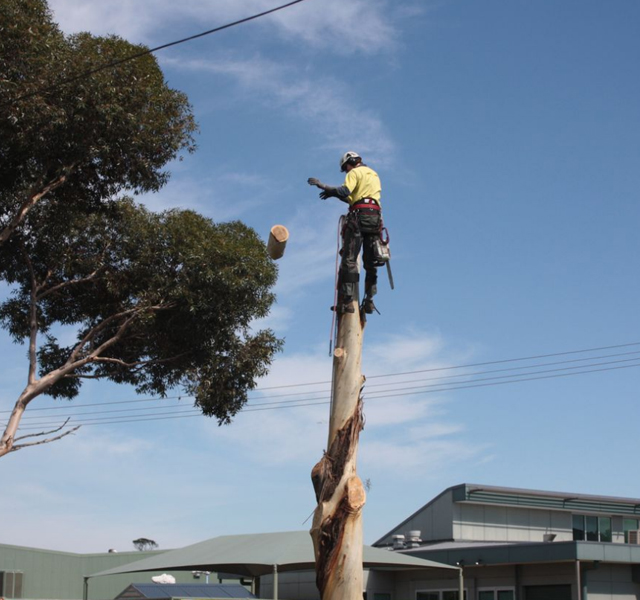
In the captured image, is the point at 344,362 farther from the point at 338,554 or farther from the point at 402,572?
the point at 402,572

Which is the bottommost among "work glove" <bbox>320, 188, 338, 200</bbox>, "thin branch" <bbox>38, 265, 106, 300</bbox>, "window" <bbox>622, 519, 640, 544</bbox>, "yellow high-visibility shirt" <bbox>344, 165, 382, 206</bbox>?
"window" <bbox>622, 519, 640, 544</bbox>

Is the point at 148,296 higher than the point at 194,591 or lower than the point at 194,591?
higher

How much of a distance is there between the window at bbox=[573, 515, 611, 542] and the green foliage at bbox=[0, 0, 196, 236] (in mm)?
20580

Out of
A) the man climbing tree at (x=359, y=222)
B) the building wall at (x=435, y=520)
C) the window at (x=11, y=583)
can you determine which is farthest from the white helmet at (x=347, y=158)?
the window at (x=11, y=583)

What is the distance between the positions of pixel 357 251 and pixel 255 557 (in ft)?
39.5

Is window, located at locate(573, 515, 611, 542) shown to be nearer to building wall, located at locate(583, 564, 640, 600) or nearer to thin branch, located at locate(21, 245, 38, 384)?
building wall, located at locate(583, 564, 640, 600)

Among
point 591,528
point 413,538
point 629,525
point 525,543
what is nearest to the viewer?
point 525,543

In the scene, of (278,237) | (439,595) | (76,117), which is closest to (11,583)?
(439,595)

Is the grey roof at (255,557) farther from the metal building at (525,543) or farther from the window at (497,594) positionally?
the window at (497,594)

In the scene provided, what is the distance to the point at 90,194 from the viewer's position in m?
20.4

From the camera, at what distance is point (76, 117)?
696 inches

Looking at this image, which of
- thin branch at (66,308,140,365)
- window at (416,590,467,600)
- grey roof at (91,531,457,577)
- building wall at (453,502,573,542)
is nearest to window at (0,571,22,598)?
grey roof at (91,531,457,577)

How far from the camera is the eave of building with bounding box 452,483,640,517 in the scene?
3148cm

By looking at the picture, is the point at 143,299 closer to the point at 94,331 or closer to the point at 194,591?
→ the point at 94,331
